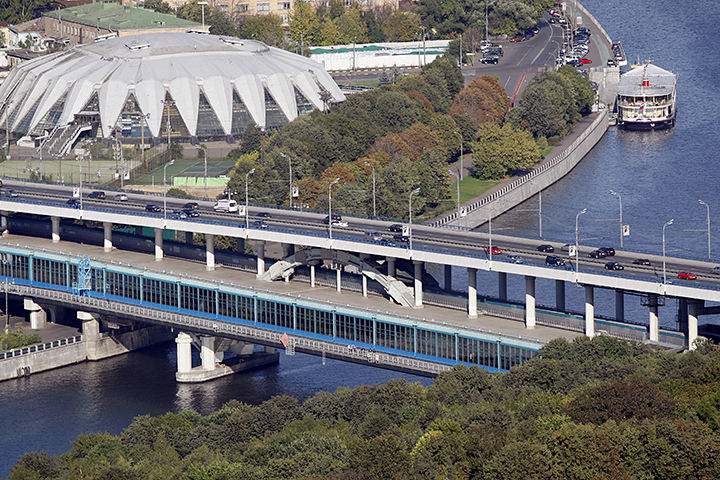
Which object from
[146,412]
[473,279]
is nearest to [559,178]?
[473,279]

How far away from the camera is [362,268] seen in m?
122

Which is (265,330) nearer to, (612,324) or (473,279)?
(473,279)

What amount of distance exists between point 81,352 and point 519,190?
70464 millimetres

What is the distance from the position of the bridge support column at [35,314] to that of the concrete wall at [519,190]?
155ft

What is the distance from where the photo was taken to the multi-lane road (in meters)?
111

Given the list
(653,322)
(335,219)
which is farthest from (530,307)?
(335,219)

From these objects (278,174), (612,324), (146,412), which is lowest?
(146,412)

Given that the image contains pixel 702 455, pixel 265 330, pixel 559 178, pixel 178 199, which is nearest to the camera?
pixel 702 455

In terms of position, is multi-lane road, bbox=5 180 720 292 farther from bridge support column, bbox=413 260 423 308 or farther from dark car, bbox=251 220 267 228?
bridge support column, bbox=413 260 423 308

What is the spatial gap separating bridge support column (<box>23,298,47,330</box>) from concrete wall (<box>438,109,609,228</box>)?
4731 centimetres

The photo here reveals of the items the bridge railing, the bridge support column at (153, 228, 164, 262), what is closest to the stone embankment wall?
the bridge railing

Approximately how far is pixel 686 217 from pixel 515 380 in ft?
230

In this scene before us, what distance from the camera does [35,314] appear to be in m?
135

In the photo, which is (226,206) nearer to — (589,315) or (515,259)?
(515,259)
